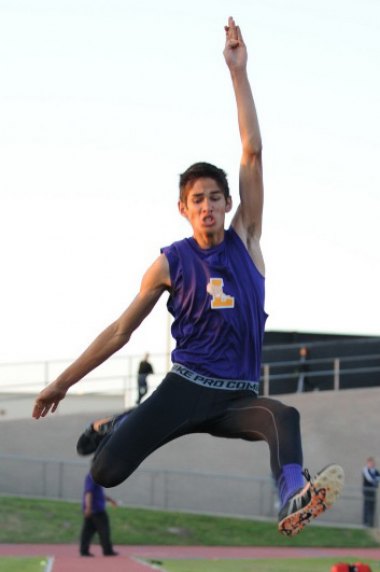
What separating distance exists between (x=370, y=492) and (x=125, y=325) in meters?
22.7

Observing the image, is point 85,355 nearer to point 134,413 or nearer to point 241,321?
point 134,413

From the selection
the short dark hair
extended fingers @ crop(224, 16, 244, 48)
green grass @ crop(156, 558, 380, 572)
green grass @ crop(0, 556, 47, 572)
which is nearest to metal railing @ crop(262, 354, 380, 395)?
green grass @ crop(156, 558, 380, 572)

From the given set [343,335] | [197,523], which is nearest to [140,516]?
[197,523]

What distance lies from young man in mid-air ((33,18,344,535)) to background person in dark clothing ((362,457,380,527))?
877 inches

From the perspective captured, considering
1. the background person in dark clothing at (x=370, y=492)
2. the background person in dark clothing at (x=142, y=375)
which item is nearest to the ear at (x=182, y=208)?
the background person in dark clothing at (x=370, y=492)

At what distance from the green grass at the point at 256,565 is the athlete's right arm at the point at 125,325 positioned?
13541mm

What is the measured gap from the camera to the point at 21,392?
36.4 metres

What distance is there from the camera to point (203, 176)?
8.73m

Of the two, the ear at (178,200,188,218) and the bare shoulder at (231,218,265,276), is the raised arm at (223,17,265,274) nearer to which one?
the bare shoulder at (231,218,265,276)

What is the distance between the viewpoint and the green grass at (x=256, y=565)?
76.8ft

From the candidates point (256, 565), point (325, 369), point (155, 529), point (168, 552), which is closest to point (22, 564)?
point (256, 565)

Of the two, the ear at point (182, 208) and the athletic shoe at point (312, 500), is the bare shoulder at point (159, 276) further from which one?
the athletic shoe at point (312, 500)

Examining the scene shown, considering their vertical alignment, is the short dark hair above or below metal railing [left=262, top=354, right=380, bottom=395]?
above

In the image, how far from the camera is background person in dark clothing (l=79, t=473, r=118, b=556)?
80.2 feet
